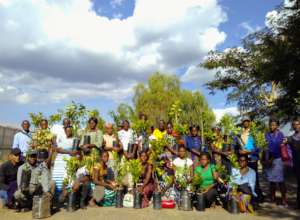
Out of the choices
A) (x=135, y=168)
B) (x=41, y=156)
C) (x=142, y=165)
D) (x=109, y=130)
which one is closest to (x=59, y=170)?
(x=41, y=156)

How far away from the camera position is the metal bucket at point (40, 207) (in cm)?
633

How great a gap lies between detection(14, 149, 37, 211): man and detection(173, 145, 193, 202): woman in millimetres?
3279

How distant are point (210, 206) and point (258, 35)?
10111 millimetres

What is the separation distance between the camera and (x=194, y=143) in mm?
8461

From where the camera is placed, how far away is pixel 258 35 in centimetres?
1489

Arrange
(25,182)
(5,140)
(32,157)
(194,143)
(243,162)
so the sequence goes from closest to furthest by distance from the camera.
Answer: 1. (25,182)
2. (32,157)
3. (243,162)
4. (194,143)
5. (5,140)

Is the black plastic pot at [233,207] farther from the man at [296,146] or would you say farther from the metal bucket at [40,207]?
the metal bucket at [40,207]

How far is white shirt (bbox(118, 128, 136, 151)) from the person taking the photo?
28.7ft

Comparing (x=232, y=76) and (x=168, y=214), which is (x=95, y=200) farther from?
(x=232, y=76)

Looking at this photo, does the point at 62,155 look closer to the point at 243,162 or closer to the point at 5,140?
the point at 243,162

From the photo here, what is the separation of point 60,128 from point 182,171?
3.26 m

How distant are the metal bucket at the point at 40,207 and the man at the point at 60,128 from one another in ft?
6.05

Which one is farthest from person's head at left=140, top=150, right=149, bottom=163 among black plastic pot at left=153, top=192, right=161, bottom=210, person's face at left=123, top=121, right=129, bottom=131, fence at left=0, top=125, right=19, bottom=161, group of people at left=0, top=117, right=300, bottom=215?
fence at left=0, top=125, right=19, bottom=161

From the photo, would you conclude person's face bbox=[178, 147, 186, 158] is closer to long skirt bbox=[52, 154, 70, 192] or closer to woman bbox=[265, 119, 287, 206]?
woman bbox=[265, 119, 287, 206]
